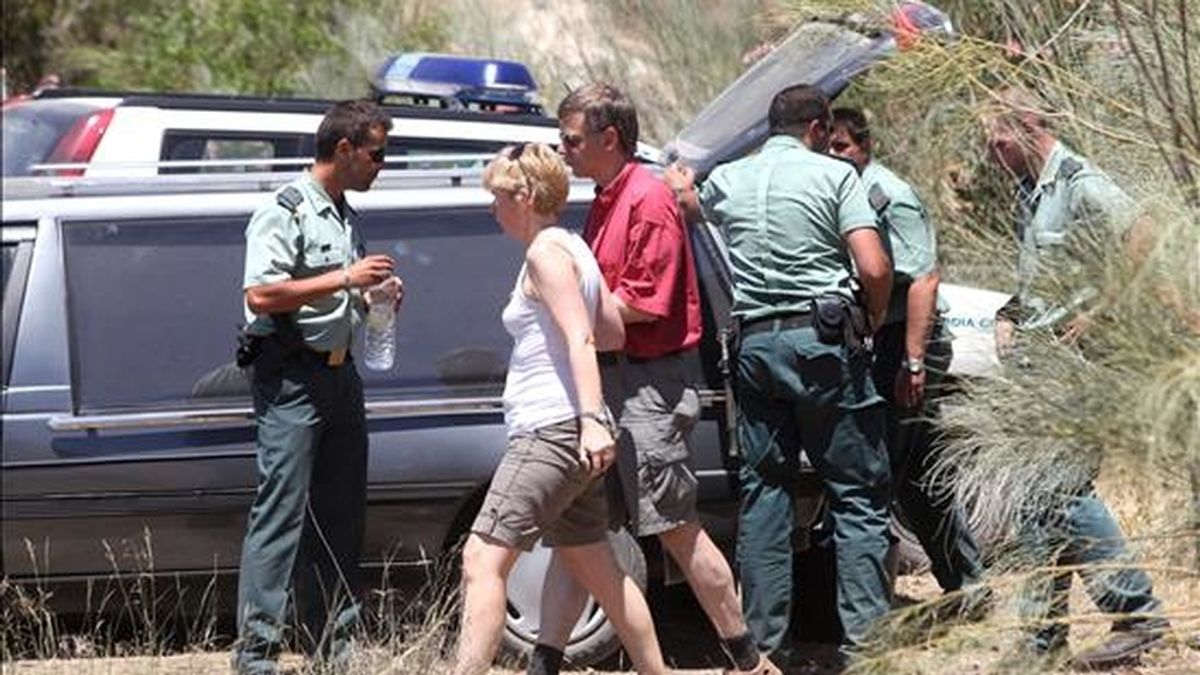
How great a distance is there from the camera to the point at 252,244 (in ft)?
21.2

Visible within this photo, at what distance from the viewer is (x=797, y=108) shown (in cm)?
664

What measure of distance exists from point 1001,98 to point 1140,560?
116cm

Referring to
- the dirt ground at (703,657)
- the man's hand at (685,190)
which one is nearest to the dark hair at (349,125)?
the man's hand at (685,190)

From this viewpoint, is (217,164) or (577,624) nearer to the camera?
(577,624)

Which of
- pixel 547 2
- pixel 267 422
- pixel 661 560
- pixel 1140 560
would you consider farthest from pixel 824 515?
pixel 547 2

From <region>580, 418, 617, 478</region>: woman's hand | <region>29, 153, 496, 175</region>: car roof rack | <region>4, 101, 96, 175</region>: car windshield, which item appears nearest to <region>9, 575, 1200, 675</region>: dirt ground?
<region>580, 418, 617, 478</region>: woman's hand

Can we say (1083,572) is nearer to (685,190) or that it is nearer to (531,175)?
(531,175)

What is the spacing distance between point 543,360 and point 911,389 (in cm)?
118

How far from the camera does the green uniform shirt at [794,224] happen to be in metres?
6.53

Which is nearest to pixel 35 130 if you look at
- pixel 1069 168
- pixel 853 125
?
pixel 853 125

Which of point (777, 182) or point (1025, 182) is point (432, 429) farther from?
point (1025, 182)

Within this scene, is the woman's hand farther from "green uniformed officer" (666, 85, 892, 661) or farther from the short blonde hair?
"green uniformed officer" (666, 85, 892, 661)

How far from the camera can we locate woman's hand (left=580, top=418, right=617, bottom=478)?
5.97 metres

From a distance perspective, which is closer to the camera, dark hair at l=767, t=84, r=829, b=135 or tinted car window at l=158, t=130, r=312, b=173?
dark hair at l=767, t=84, r=829, b=135
